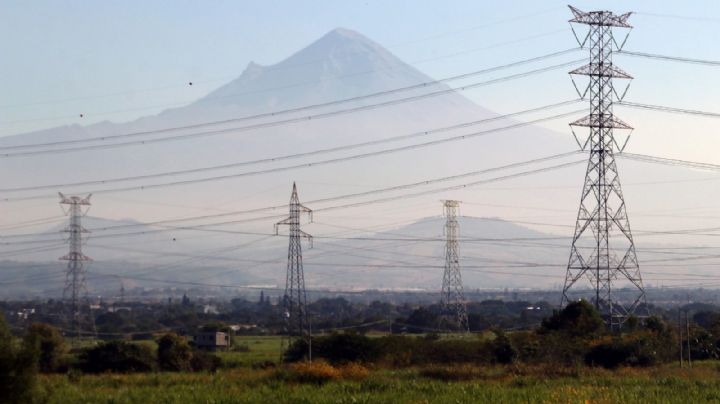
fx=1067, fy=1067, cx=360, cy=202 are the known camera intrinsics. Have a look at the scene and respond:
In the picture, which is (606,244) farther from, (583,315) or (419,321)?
(419,321)

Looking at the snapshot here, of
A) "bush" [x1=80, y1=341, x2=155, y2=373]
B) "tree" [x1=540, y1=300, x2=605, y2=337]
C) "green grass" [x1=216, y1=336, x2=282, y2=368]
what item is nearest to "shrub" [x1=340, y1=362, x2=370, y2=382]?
"green grass" [x1=216, y1=336, x2=282, y2=368]

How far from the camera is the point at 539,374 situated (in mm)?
51750

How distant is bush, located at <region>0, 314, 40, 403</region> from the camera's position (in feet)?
103

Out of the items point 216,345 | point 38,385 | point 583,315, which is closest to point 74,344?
point 216,345

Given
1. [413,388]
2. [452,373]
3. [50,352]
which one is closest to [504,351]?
[452,373]

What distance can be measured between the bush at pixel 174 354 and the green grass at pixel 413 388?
11.7 metres

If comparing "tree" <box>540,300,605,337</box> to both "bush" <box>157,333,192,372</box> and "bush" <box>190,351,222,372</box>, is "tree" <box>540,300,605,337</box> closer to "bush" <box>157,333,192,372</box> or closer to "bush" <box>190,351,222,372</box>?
"bush" <box>190,351,222,372</box>

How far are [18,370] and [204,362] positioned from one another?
119ft

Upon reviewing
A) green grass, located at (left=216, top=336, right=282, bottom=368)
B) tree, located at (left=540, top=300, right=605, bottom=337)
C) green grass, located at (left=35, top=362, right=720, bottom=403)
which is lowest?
green grass, located at (left=35, top=362, right=720, bottom=403)

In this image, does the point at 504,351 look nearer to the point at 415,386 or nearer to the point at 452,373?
the point at 452,373

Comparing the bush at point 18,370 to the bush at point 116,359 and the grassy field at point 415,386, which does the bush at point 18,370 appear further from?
the bush at point 116,359

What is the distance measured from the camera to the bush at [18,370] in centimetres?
3144

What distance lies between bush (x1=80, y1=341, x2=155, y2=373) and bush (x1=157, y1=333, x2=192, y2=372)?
2.32 feet

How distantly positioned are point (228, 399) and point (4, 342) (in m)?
11.1
